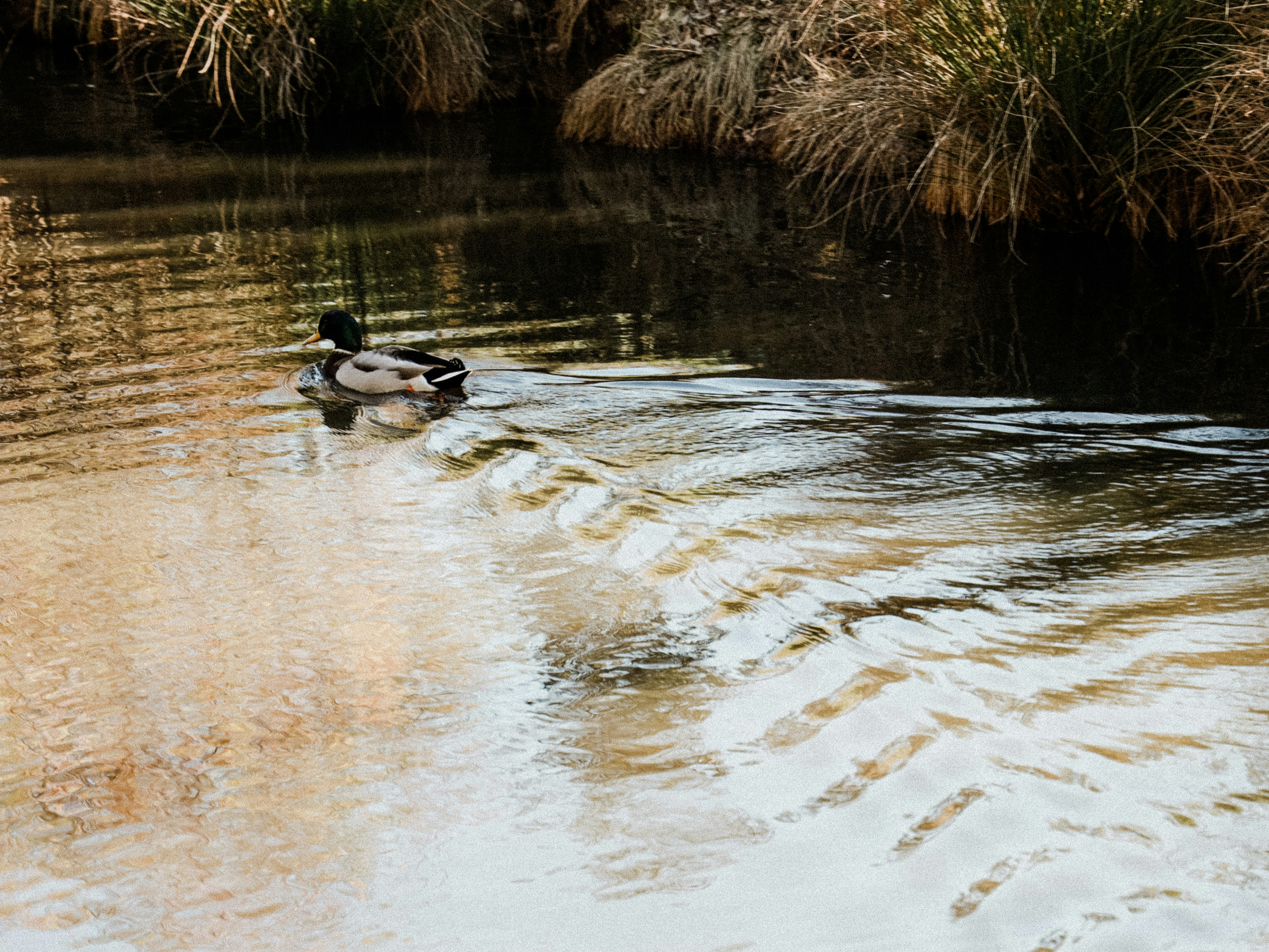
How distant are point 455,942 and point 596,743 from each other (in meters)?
0.56

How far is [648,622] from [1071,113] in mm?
4024

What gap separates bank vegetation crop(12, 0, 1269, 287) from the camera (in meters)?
5.55

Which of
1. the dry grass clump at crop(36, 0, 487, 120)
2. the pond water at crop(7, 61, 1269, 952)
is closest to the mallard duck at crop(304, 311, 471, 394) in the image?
the pond water at crop(7, 61, 1269, 952)

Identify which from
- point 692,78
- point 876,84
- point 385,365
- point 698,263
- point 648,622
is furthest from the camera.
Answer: point 692,78

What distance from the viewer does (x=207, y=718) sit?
2.64 m

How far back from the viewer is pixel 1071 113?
5824mm

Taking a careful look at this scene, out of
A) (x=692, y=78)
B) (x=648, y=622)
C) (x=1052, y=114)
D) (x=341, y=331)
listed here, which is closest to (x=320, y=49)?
(x=692, y=78)

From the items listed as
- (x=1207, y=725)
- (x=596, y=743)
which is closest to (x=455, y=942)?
(x=596, y=743)

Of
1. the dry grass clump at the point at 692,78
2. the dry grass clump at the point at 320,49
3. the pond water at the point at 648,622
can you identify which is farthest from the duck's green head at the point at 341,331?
the dry grass clump at the point at 320,49

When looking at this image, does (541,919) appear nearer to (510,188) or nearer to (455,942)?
(455,942)

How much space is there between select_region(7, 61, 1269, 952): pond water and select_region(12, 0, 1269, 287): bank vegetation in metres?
0.55

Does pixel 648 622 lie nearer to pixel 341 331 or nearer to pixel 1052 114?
pixel 341 331

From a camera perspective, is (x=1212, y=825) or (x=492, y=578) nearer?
(x=1212, y=825)

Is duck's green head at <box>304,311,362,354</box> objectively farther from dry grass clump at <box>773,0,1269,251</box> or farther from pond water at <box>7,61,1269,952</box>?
dry grass clump at <box>773,0,1269,251</box>
